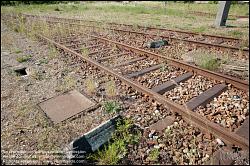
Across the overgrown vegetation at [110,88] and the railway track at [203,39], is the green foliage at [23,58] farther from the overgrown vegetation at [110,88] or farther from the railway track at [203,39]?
the railway track at [203,39]

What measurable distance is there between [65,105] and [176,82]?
2.41 meters

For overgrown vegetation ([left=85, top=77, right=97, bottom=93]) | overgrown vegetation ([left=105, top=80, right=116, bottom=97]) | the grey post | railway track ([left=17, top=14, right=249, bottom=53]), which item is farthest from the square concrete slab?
the grey post

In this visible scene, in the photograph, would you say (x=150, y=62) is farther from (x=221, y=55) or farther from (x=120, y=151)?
(x=120, y=151)

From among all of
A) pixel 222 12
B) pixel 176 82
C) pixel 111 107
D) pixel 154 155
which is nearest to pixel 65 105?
pixel 111 107

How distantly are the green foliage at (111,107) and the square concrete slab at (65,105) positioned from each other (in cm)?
24

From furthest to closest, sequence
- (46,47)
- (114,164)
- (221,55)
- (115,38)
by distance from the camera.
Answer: (115,38) → (46,47) → (221,55) → (114,164)

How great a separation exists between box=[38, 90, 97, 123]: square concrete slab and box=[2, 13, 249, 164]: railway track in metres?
1.08

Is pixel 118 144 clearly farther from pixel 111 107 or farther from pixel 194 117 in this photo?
pixel 194 117

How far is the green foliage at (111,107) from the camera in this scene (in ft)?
14.6

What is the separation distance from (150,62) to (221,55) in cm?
217

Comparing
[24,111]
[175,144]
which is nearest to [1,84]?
[24,111]

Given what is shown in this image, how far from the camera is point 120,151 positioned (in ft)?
11.2

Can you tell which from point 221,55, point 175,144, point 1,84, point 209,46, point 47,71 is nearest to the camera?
point 175,144

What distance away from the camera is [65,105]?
15.7 feet
